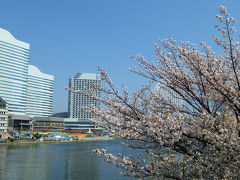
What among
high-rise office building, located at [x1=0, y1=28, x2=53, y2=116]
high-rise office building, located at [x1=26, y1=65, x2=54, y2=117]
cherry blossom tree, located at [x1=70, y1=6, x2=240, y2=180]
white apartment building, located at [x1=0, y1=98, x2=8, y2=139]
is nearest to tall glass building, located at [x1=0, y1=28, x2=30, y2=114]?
high-rise office building, located at [x1=0, y1=28, x2=53, y2=116]

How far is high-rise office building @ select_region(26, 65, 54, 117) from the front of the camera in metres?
156

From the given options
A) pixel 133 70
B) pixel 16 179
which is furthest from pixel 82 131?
pixel 133 70

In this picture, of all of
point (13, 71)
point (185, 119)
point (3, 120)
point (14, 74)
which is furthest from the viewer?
point (14, 74)

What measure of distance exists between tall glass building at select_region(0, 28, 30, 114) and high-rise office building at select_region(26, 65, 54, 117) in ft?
60.7

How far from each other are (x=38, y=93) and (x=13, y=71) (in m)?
32.1

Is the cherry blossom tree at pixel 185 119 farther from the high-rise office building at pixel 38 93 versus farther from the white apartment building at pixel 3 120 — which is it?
the high-rise office building at pixel 38 93

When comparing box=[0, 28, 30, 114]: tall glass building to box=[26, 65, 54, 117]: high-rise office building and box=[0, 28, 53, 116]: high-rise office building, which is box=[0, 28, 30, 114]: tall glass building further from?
box=[26, 65, 54, 117]: high-rise office building

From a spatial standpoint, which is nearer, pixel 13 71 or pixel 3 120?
pixel 3 120

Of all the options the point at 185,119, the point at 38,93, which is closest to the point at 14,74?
the point at 38,93

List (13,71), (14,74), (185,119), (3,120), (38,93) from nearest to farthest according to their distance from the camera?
(185,119)
(3,120)
(13,71)
(14,74)
(38,93)

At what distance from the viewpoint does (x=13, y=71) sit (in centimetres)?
13075

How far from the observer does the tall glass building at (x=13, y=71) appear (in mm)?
126812

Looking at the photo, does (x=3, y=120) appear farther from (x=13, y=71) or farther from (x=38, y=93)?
(x=38, y=93)

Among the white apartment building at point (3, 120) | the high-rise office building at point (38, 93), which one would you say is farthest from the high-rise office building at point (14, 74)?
the white apartment building at point (3, 120)
